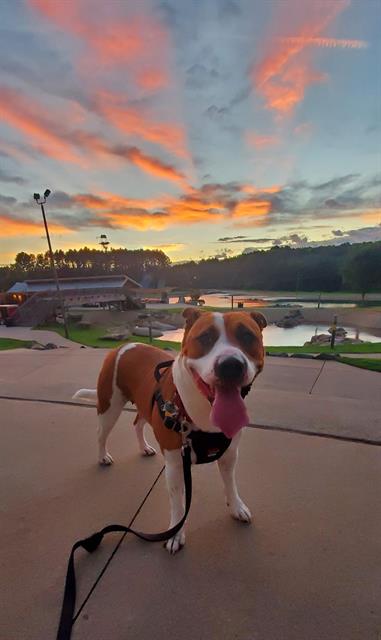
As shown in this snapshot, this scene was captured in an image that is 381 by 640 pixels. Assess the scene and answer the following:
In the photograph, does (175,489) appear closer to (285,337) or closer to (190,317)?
(190,317)

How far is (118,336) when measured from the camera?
1569 cm

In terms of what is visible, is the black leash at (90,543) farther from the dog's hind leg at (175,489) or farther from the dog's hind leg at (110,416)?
the dog's hind leg at (110,416)

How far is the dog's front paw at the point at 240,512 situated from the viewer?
6.39 feet

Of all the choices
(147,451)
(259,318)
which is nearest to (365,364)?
(147,451)

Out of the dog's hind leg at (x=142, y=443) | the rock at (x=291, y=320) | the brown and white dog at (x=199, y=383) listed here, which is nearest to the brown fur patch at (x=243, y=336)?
the brown and white dog at (x=199, y=383)

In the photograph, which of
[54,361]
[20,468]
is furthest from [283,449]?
→ [54,361]

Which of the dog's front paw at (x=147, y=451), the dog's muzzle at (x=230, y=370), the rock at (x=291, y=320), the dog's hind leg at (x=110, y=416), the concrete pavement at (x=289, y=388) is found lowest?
the rock at (x=291, y=320)

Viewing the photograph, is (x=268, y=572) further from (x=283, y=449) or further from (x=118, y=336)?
(x=118, y=336)

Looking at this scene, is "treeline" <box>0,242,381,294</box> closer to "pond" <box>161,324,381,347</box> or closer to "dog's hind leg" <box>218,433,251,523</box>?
"pond" <box>161,324,381,347</box>

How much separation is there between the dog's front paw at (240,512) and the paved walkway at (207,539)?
5 cm

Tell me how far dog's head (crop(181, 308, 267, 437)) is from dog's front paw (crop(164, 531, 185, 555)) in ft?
2.89

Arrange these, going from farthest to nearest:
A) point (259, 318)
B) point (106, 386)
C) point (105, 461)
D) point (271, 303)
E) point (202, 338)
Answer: point (271, 303) < point (105, 461) < point (106, 386) < point (259, 318) < point (202, 338)

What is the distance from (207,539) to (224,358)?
123cm

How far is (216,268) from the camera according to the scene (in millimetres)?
96938
